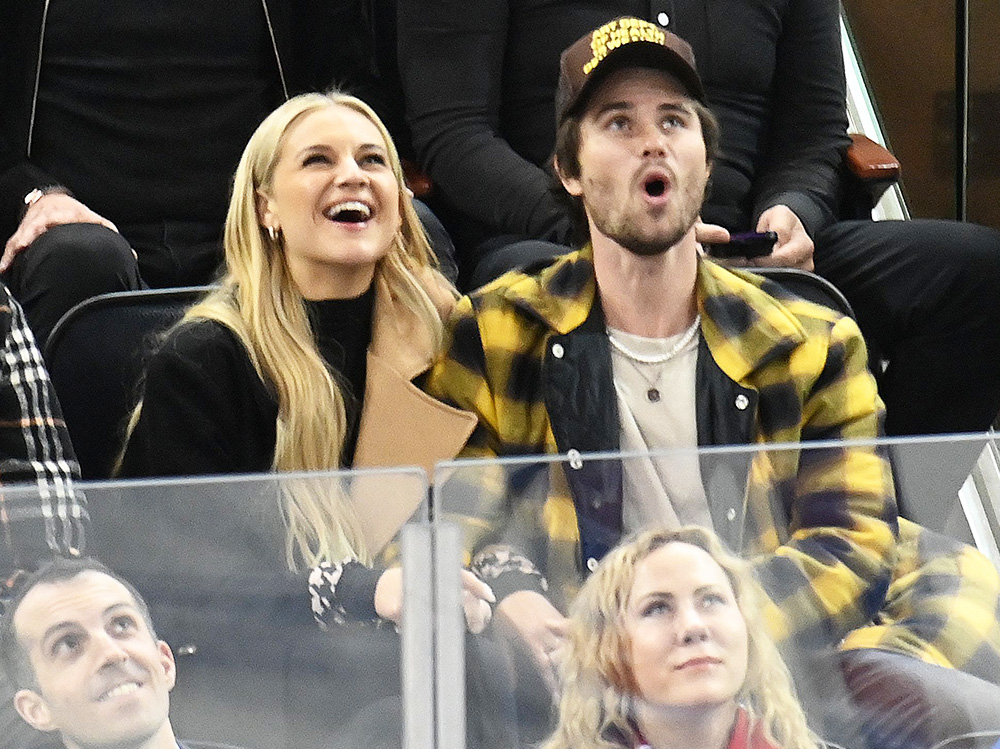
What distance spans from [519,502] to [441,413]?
0.55 m

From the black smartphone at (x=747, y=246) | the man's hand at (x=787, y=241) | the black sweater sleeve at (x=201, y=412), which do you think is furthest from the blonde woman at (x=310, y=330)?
→ the man's hand at (x=787, y=241)

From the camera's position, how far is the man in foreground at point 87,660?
40.3 inches

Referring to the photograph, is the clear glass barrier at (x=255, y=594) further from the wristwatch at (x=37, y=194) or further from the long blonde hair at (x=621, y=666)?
the wristwatch at (x=37, y=194)

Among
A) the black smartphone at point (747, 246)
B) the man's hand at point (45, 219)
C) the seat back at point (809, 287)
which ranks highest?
the man's hand at point (45, 219)

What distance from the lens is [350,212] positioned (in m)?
1.78

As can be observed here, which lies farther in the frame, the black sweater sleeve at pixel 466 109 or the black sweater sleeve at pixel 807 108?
the black sweater sleeve at pixel 807 108

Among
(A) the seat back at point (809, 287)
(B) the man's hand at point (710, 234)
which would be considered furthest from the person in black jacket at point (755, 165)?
(A) the seat back at point (809, 287)

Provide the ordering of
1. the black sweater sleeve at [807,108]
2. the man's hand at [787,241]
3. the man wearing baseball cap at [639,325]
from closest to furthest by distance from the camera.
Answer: the man wearing baseball cap at [639,325]
the man's hand at [787,241]
the black sweater sleeve at [807,108]

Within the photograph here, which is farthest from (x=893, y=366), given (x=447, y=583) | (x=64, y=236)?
(x=447, y=583)

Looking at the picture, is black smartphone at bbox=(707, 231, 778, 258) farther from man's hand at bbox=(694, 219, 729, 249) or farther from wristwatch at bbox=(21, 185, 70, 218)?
wristwatch at bbox=(21, 185, 70, 218)

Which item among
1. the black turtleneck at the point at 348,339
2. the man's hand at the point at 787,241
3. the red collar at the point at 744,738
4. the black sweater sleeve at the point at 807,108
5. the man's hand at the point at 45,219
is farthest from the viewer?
the black sweater sleeve at the point at 807,108

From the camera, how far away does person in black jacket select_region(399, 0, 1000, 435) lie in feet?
6.88

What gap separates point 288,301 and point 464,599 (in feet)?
2.53

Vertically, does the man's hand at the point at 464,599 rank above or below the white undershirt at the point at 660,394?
below
